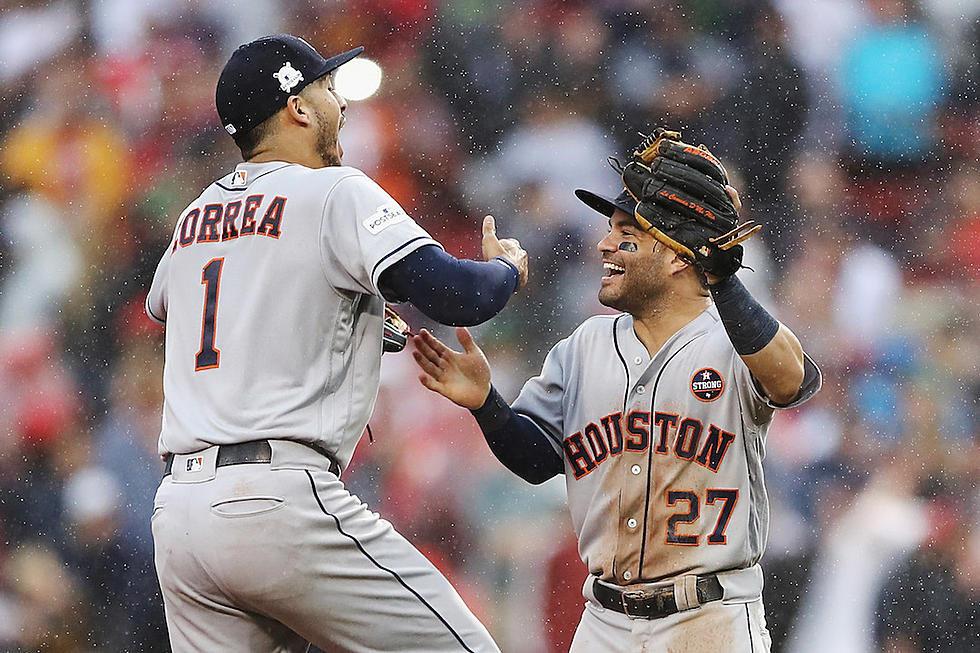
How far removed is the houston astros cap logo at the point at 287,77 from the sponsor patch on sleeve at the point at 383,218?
0.40 meters

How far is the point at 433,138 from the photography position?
16.6ft

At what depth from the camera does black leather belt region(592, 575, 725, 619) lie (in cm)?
240

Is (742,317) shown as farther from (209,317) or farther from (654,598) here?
(209,317)

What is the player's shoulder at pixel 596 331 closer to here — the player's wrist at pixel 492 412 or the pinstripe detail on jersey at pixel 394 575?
the player's wrist at pixel 492 412

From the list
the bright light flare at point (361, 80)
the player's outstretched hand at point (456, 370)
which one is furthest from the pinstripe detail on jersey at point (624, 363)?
the bright light flare at point (361, 80)

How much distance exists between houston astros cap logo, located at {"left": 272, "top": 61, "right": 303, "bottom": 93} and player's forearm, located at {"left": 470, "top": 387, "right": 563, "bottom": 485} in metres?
0.81

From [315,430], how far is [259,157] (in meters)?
0.64

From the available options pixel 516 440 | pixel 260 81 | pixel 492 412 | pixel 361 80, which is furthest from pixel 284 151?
pixel 361 80

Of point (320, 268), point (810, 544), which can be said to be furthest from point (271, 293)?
point (810, 544)

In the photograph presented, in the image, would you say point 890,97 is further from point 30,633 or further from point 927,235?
point 30,633

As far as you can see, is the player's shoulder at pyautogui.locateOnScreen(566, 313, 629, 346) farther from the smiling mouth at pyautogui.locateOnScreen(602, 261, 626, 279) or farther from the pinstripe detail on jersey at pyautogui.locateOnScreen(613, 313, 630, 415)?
the smiling mouth at pyautogui.locateOnScreen(602, 261, 626, 279)

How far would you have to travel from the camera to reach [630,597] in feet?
A: 8.02

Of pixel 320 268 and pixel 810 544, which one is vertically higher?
pixel 320 268

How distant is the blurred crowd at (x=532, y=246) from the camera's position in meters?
4.45
